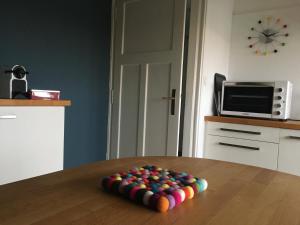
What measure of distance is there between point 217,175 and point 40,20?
206 centimetres

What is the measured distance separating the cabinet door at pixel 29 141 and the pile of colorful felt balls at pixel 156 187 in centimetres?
111

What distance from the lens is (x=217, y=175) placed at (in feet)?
2.95

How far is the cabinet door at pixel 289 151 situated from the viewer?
84.3 inches

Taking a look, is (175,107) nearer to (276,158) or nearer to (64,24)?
(276,158)

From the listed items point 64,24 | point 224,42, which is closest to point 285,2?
point 224,42

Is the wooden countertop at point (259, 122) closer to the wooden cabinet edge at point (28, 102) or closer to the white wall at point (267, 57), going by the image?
the white wall at point (267, 57)

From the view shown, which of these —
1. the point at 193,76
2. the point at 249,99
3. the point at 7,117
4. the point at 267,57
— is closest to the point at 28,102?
the point at 7,117

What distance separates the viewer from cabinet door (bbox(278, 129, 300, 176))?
2.14m

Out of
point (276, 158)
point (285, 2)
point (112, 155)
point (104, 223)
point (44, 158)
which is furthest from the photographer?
point (112, 155)

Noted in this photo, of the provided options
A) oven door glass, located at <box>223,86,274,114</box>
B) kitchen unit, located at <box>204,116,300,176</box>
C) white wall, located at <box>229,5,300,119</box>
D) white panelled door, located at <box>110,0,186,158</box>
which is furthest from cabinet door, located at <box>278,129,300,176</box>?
white panelled door, located at <box>110,0,186,158</box>

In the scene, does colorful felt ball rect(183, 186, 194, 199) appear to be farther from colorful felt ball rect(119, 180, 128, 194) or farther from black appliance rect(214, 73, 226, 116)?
black appliance rect(214, 73, 226, 116)

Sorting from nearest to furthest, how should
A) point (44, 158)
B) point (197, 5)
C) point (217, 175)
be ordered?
point (217, 175) < point (44, 158) < point (197, 5)

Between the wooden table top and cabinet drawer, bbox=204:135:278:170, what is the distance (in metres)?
1.49

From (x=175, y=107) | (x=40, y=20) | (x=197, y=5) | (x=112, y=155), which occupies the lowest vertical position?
(x=112, y=155)
